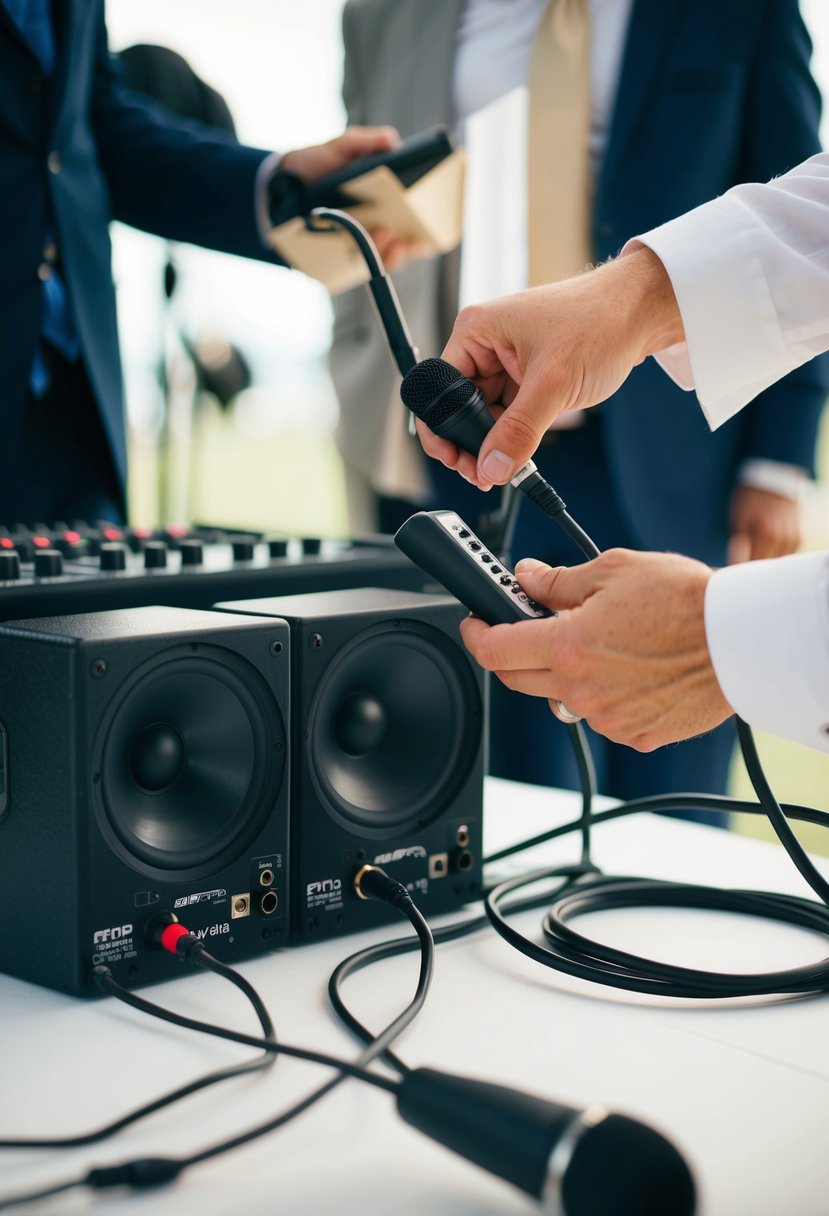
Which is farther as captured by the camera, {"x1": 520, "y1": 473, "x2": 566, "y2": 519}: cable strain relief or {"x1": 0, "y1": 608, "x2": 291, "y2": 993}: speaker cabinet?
{"x1": 520, "y1": 473, "x2": 566, "y2": 519}: cable strain relief

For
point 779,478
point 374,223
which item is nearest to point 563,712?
point 374,223

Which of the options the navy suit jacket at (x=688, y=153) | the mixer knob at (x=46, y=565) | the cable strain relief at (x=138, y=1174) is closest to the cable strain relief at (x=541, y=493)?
the mixer knob at (x=46, y=565)

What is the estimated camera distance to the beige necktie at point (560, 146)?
1526 mm

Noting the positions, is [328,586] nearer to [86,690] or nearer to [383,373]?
[86,690]

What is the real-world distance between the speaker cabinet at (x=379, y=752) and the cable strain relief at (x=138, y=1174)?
0.28 m

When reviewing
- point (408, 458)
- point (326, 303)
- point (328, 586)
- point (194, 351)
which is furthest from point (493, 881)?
point (194, 351)

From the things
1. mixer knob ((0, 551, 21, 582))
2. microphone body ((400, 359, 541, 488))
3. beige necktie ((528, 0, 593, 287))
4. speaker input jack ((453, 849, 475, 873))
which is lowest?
speaker input jack ((453, 849, 475, 873))

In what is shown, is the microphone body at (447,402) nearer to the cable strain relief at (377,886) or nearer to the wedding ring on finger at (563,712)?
the wedding ring on finger at (563,712)

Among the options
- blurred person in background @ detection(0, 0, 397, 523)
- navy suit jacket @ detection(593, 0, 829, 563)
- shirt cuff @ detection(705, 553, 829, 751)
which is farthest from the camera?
navy suit jacket @ detection(593, 0, 829, 563)

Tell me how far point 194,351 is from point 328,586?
6.10ft

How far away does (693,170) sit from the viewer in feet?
4.89

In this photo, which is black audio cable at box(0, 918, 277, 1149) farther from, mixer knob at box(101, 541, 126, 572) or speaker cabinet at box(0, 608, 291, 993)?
mixer knob at box(101, 541, 126, 572)

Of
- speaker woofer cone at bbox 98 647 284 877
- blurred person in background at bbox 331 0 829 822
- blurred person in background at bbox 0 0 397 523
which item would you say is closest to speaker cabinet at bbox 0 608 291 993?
speaker woofer cone at bbox 98 647 284 877

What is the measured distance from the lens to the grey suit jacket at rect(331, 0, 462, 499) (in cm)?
166
